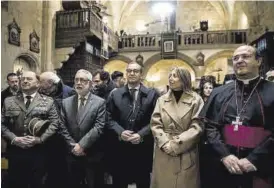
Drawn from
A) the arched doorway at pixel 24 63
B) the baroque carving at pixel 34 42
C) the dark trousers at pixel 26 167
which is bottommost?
the dark trousers at pixel 26 167

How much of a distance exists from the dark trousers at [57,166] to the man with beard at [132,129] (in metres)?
0.62

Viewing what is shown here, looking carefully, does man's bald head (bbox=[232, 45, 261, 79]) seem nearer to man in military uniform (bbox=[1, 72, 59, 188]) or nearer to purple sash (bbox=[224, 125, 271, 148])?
purple sash (bbox=[224, 125, 271, 148])

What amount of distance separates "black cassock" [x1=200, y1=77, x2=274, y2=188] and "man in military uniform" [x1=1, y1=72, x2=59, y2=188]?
6.06ft

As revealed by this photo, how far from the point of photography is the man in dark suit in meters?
3.66

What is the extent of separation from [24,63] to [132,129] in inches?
347

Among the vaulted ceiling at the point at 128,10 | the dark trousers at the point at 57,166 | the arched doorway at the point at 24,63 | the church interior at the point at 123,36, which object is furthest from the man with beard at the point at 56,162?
the vaulted ceiling at the point at 128,10

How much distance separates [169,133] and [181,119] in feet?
0.61

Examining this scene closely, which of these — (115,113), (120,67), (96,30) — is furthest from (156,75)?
(115,113)

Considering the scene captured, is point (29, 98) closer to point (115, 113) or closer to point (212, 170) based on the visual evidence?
point (115, 113)

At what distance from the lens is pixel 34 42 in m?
11.5

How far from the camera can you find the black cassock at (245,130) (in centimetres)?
253

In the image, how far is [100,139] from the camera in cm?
381

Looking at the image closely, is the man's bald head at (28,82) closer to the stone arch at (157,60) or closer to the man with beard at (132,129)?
the man with beard at (132,129)

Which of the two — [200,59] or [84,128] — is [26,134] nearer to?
[84,128]
